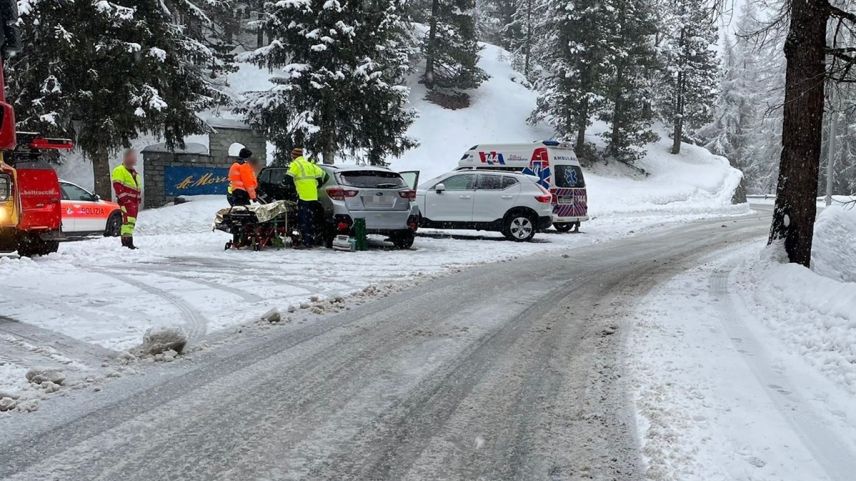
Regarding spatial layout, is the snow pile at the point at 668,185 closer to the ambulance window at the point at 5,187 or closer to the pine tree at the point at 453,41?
the pine tree at the point at 453,41

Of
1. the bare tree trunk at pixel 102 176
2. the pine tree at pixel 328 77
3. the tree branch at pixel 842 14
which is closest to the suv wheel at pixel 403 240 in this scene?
the tree branch at pixel 842 14

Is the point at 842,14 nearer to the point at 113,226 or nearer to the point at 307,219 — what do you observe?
the point at 307,219

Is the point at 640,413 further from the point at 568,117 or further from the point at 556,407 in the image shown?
the point at 568,117

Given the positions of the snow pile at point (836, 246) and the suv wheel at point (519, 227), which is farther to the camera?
the suv wheel at point (519, 227)

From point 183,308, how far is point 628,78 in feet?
119

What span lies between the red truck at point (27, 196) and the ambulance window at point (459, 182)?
8.92m

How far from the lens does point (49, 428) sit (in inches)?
134

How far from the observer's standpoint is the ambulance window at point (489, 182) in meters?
15.7

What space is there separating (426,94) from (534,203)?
31.0 m

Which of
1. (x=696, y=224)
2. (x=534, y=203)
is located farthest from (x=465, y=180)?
(x=696, y=224)

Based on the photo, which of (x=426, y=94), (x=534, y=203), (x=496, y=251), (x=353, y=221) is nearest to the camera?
(x=353, y=221)

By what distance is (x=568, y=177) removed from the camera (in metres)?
18.3

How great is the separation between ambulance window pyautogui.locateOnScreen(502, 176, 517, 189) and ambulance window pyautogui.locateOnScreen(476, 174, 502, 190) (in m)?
0.10

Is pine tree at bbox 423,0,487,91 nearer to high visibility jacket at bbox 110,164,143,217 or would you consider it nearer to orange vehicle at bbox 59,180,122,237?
orange vehicle at bbox 59,180,122,237
